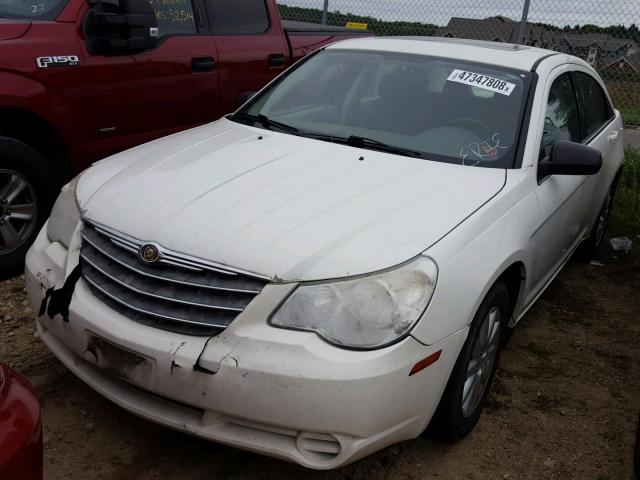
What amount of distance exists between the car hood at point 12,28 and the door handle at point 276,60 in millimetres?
2035

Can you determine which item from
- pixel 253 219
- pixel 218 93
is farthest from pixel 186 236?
pixel 218 93

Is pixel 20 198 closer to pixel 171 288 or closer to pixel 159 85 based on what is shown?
pixel 159 85

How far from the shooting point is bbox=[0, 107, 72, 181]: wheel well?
4.05 metres

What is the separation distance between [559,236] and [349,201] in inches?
60.3

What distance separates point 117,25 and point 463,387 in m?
3.16

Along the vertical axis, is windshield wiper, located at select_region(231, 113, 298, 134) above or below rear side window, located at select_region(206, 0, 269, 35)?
below

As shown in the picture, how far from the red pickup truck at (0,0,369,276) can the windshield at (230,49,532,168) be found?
64 centimetres

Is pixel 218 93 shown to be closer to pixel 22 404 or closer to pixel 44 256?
pixel 44 256

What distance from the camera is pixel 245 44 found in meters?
Answer: 5.41

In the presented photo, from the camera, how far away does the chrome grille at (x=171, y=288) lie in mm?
2301

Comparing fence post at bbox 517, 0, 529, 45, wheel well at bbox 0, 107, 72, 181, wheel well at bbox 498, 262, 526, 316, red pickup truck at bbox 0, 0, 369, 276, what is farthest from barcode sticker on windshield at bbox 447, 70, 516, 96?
fence post at bbox 517, 0, 529, 45

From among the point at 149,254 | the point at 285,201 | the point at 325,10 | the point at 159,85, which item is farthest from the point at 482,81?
the point at 325,10

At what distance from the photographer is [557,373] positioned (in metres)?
3.61

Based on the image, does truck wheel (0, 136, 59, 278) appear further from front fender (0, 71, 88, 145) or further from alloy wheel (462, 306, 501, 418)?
alloy wheel (462, 306, 501, 418)
